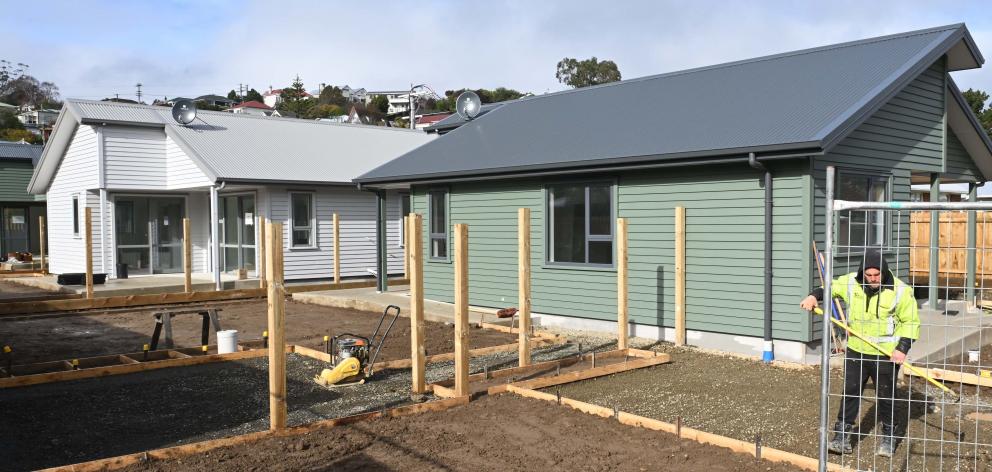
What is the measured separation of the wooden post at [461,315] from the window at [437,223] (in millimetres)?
7601

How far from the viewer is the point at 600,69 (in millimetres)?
77500

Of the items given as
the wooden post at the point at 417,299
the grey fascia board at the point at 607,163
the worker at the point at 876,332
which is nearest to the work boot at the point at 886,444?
the worker at the point at 876,332

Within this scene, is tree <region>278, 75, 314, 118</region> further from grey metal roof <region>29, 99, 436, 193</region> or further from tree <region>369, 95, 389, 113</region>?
grey metal roof <region>29, 99, 436, 193</region>

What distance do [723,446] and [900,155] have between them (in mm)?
7981

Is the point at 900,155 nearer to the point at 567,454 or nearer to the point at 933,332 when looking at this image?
the point at 933,332

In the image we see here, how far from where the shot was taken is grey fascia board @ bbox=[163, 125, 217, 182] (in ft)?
65.0

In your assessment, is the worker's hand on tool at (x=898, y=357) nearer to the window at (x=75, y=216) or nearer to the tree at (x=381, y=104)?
the window at (x=75, y=216)

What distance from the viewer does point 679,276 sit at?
1130cm

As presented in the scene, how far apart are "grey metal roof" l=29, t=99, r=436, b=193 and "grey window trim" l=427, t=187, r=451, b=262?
6090mm

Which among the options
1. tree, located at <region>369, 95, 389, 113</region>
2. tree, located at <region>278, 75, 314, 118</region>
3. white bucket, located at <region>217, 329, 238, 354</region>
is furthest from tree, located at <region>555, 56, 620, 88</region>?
white bucket, located at <region>217, 329, 238, 354</region>

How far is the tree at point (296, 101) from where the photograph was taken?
102 metres

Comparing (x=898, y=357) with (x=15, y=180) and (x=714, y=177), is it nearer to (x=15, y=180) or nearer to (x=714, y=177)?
(x=714, y=177)

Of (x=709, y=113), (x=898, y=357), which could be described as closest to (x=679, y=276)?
(x=709, y=113)

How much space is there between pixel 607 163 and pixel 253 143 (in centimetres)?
1440
